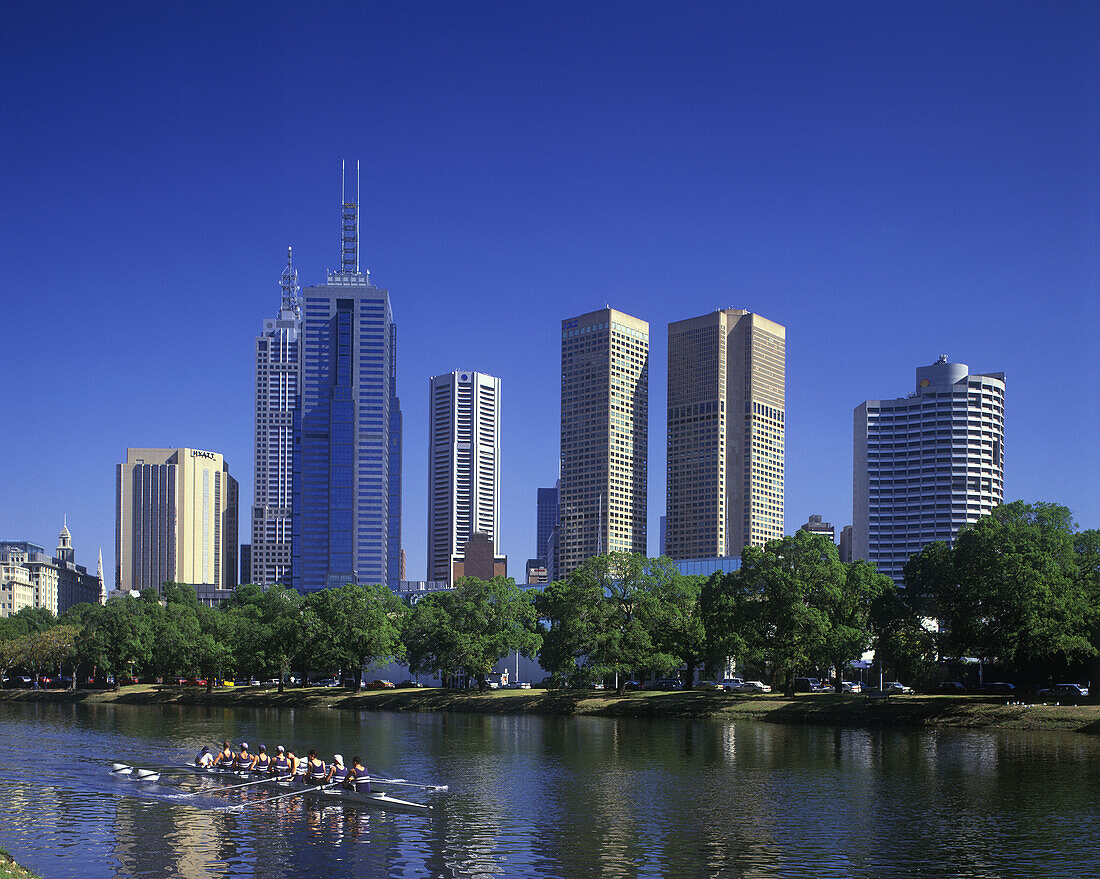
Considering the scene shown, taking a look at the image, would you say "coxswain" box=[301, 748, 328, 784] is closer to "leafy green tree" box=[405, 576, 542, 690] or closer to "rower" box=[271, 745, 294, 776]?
"rower" box=[271, 745, 294, 776]

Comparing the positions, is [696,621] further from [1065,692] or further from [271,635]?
[271,635]

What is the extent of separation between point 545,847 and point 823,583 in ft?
233

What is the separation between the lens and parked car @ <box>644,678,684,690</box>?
14130cm

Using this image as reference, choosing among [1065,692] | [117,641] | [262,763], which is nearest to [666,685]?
[1065,692]

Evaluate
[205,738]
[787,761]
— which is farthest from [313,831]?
[205,738]

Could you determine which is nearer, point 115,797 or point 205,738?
point 115,797

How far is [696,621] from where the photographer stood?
123500mm

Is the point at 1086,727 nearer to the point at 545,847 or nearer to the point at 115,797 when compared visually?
the point at 545,847

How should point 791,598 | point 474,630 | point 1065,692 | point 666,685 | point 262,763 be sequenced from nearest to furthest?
point 262,763 → point 791,598 → point 1065,692 → point 474,630 → point 666,685

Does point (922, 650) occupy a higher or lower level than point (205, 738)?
higher

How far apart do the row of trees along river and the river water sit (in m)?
12.9

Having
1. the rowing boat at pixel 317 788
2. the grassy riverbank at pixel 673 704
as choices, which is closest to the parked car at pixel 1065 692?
the grassy riverbank at pixel 673 704

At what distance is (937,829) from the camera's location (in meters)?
45.1

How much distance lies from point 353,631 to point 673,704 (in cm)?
4895
